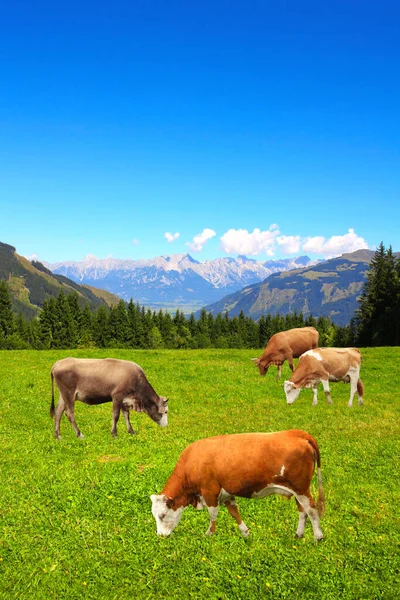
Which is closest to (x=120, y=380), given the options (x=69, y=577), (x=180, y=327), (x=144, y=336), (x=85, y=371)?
(x=85, y=371)

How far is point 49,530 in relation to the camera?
8602 millimetres

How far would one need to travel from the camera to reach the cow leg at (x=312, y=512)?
24.9 feet

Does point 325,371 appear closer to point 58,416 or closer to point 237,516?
point 237,516

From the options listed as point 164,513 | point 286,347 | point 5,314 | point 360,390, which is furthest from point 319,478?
point 5,314

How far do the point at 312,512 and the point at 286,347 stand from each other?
691 inches

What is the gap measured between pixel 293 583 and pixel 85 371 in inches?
380

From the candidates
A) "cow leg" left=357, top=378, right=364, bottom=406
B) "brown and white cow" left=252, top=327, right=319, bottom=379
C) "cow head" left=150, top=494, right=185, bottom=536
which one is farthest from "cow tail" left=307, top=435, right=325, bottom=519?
"brown and white cow" left=252, top=327, right=319, bottom=379

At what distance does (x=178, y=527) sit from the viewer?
8.49 metres

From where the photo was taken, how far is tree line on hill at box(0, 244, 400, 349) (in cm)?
6719

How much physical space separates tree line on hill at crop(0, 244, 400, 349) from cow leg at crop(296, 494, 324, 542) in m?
62.5

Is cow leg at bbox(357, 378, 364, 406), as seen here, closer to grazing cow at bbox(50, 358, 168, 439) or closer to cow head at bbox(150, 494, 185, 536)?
grazing cow at bbox(50, 358, 168, 439)

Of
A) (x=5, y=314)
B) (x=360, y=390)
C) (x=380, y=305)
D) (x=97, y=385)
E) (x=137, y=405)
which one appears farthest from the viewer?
(x=5, y=314)

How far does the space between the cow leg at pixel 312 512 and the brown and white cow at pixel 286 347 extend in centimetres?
1720

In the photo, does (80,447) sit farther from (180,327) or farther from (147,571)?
(180,327)
